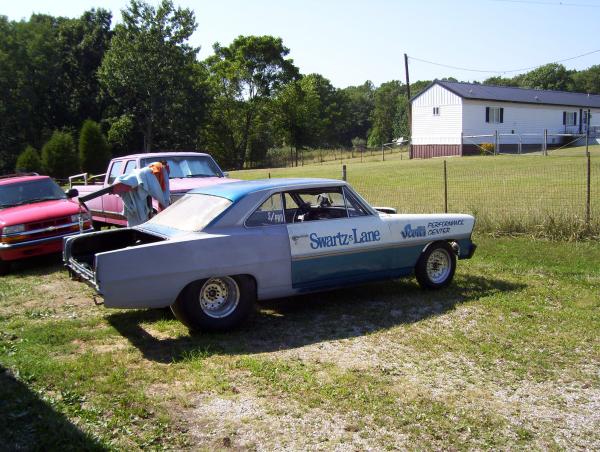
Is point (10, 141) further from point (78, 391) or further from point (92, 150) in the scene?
point (78, 391)

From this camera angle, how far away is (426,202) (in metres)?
15.0

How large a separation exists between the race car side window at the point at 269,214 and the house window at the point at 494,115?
126 feet

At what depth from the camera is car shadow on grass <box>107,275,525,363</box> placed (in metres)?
5.54

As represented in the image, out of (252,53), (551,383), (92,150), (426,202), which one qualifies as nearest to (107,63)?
(92,150)

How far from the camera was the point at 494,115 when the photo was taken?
42188 millimetres

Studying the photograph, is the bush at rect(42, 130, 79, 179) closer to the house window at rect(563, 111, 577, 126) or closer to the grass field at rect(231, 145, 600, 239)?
the grass field at rect(231, 145, 600, 239)

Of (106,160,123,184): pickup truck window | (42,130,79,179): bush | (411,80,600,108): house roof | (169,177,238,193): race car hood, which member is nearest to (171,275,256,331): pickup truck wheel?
(169,177,238,193): race car hood

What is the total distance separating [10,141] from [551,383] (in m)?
52.2

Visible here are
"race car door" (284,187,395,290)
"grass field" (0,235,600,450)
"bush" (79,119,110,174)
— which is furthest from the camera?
"bush" (79,119,110,174)

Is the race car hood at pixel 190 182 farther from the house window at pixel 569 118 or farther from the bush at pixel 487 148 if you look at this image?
the house window at pixel 569 118

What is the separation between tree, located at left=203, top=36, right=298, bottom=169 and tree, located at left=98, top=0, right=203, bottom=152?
6.49m

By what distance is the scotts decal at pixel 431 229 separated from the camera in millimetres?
7047

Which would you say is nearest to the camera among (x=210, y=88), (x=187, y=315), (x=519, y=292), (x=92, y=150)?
(x=187, y=315)

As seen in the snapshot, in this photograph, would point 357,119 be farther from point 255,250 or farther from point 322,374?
point 322,374
